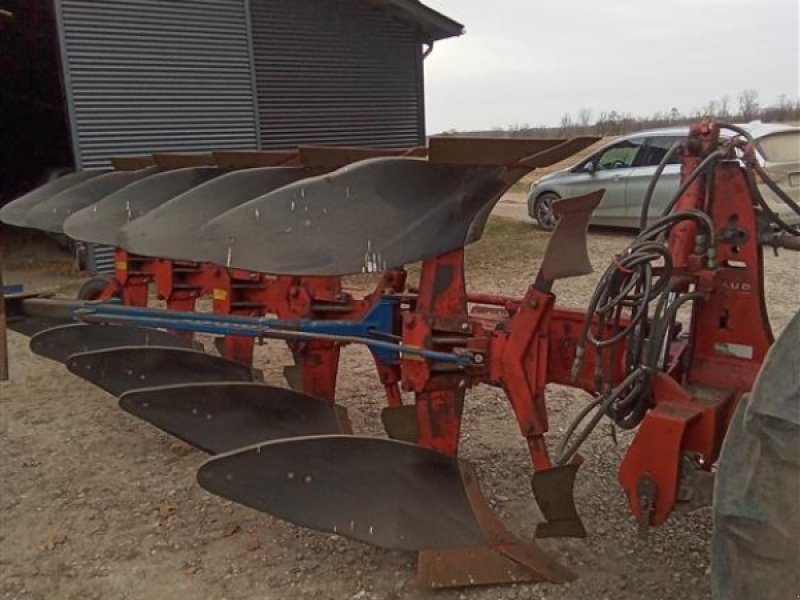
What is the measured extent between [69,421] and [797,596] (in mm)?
4149

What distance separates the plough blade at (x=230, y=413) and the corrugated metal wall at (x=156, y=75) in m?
6.26

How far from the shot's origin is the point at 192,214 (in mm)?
3068

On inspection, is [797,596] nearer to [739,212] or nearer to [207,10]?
[739,212]

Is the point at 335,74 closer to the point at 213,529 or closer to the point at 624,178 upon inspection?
the point at 624,178

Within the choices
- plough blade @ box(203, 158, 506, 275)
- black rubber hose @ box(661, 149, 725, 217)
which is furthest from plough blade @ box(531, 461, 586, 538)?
black rubber hose @ box(661, 149, 725, 217)

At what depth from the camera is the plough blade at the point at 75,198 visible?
4430mm

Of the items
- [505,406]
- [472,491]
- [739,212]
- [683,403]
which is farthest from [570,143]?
[505,406]

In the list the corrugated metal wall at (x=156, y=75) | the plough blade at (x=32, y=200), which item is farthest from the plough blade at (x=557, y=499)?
the corrugated metal wall at (x=156, y=75)

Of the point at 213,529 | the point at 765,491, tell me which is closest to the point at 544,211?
the point at 213,529

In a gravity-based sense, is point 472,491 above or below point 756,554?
below

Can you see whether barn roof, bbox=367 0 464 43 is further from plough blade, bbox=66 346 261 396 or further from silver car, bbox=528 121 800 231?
plough blade, bbox=66 346 261 396

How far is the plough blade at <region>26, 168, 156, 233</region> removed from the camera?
443 centimetres

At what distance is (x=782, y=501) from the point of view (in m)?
1.43

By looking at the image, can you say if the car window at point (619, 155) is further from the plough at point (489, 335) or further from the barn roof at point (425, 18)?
the plough at point (489, 335)
